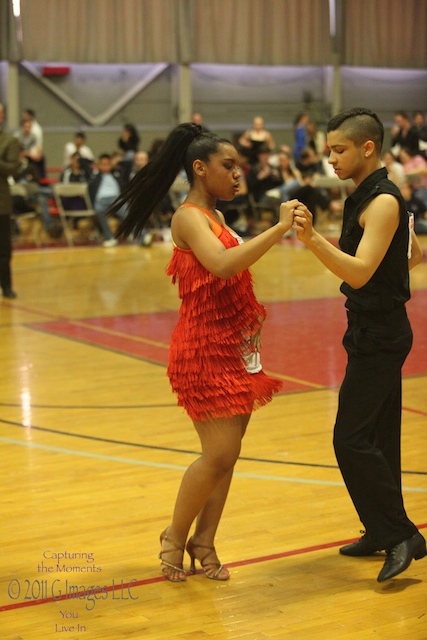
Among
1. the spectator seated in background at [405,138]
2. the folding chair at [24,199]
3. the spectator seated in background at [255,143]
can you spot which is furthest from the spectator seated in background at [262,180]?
the folding chair at [24,199]

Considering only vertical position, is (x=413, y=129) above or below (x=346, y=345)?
below

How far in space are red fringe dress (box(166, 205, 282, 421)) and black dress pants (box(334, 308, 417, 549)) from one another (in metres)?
0.34

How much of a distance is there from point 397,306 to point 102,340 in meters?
5.10

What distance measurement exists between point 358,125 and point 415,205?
12320 millimetres

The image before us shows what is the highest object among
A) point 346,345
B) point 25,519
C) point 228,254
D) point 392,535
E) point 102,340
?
point 228,254

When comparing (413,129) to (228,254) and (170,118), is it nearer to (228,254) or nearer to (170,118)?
(170,118)

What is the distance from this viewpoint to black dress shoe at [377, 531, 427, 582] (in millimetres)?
3611

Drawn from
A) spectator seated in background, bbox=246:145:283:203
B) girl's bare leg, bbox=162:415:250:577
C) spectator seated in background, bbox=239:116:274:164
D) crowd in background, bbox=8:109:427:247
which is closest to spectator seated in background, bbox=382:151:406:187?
crowd in background, bbox=8:109:427:247

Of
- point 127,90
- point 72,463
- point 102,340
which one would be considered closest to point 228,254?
point 72,463

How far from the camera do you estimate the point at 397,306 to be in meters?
3.65

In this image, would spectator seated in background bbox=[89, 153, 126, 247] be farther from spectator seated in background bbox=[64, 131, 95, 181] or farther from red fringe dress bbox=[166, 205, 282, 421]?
red fringe dress bbox=[166, 205, 282, 421]

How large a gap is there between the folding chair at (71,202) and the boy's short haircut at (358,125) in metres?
11.8

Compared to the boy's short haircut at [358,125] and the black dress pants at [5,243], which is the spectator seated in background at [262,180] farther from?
the boy's short haircut at [358,125]

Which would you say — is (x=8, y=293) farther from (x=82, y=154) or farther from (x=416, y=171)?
(x=416, y=171)
